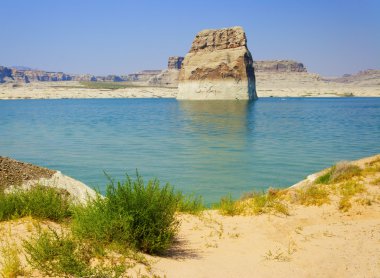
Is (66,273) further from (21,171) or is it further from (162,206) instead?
(21,171)

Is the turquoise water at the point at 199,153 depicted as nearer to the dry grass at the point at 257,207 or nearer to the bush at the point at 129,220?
the dry grass at the point at 257,207

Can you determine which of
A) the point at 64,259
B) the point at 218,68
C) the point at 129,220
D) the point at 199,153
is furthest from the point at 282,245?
the point at 218,68

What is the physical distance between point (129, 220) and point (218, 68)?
9465 centimetres

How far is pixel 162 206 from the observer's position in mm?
6496

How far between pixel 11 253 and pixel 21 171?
6122 millimetres

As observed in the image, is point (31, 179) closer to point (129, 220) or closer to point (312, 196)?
point (129, 220)

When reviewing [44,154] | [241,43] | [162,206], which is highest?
[241,43]

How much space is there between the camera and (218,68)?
9825cm

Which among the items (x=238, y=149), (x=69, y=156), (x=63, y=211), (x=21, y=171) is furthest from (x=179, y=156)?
(x=63, y=211)

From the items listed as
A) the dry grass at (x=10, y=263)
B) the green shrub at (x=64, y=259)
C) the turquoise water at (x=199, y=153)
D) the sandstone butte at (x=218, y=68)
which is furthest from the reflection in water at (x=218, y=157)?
the sandstone butte at (x=218, y=68)

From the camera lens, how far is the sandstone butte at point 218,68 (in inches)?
3802

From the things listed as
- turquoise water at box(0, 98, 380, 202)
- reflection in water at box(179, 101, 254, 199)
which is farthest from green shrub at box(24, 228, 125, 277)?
reflection in water at box(179, 101, 254, 199)

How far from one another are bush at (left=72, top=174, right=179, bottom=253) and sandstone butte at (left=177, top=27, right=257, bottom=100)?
300ft

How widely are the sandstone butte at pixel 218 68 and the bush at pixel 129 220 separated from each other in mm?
91589
